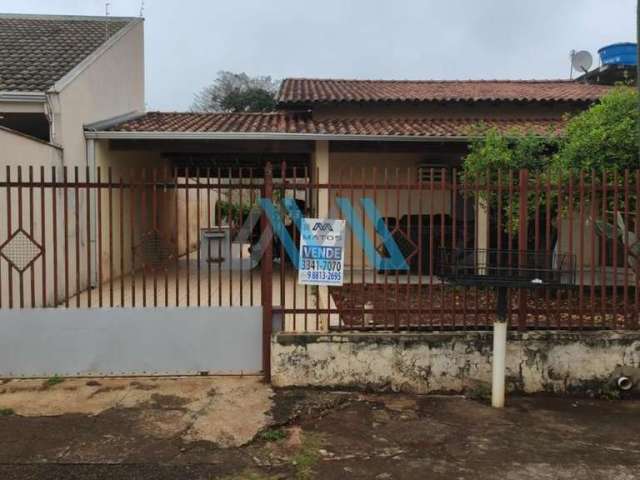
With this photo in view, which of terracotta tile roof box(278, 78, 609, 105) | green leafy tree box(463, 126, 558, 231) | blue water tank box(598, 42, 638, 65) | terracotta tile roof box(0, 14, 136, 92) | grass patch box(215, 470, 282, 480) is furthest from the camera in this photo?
blue water tank box(598, 42, 638, 65)

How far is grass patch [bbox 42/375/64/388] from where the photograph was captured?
5469 mm

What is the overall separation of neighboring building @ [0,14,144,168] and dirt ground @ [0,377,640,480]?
396 centimetres

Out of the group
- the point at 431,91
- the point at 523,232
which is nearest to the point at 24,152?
the point at 523,232

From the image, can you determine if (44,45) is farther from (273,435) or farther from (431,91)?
(273,435)

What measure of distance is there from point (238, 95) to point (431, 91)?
25398 millimetres

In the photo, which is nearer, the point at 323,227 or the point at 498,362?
the point at 498,362

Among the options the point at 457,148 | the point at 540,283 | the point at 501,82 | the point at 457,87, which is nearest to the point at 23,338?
the point at 540,283

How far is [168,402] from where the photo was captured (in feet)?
16.8

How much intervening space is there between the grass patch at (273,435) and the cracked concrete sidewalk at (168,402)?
0.25ft

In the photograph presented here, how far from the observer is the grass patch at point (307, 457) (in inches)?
152

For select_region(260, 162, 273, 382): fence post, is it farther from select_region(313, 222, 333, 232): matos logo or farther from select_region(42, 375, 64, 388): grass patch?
select_region(42, 375, 64, 388): grass patch

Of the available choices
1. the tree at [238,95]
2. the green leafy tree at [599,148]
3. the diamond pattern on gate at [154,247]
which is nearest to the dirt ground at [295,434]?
the diamond pattern on gate at [154,247]

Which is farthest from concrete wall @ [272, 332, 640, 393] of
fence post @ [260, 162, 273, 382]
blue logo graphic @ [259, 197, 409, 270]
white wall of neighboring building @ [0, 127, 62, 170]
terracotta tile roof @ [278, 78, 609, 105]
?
terracotta tile roof @ [278, 78, 609, 105]

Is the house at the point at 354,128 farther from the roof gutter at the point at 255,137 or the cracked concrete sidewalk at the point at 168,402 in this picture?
the cracked concrete sidewalk at the point at 168,402
